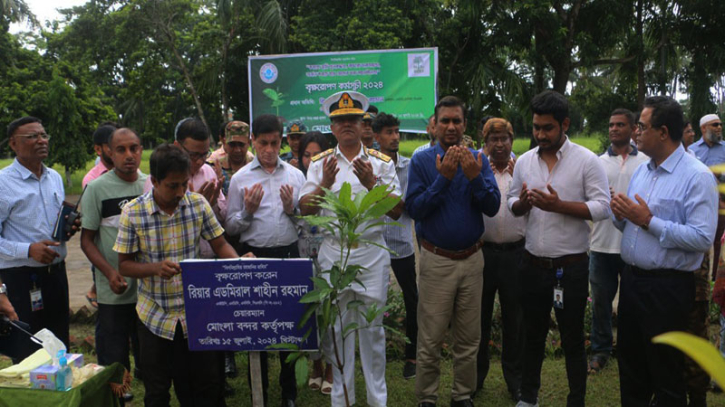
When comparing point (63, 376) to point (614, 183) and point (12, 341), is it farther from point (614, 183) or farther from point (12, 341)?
point (614, 183)

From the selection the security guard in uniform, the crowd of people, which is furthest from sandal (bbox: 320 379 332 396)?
the security guard in uniform

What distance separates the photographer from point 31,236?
3906mm

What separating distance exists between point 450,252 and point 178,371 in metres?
1.82

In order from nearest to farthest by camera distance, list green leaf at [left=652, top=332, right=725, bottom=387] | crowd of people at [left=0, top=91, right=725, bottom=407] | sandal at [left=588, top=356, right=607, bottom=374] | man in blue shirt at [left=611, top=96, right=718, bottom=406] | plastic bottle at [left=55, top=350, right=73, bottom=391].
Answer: green leaf at [left=652, top=332, right=725, bottom=387] < plastic bottle at [left=55, top=350, right=73, bottom=391] < man in blue shirt at [left=611, top=96, right=718, bottom=406] < crowd of people at [left=0, top=91, right=725, bottom=407] < sandal at [left=588, top=356, right=607, bottom=374]

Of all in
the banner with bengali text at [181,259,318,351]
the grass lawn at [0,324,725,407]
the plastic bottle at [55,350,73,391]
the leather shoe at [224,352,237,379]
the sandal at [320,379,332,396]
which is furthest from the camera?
the leather shoe at [224,352,237,379]

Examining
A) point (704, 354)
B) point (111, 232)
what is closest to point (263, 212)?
point (111, 232)

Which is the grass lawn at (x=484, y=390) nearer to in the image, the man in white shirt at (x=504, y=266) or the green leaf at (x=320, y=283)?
the man in white shirt at (x=504, y=266)

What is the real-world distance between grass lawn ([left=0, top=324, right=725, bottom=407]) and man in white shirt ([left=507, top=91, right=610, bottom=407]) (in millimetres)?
581

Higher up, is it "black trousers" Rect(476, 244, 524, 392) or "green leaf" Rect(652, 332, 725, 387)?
"green leaf" Rect(652, 332, 725, 387)

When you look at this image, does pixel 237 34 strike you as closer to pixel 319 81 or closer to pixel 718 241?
pixel 319 81

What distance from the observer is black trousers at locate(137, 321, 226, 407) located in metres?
3.26

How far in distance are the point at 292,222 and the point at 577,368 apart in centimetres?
214

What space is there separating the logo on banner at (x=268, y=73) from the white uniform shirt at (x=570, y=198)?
30.2ft

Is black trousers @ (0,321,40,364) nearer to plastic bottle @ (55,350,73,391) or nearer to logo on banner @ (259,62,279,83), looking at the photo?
plastic bottle @ (55,350,73,391)
